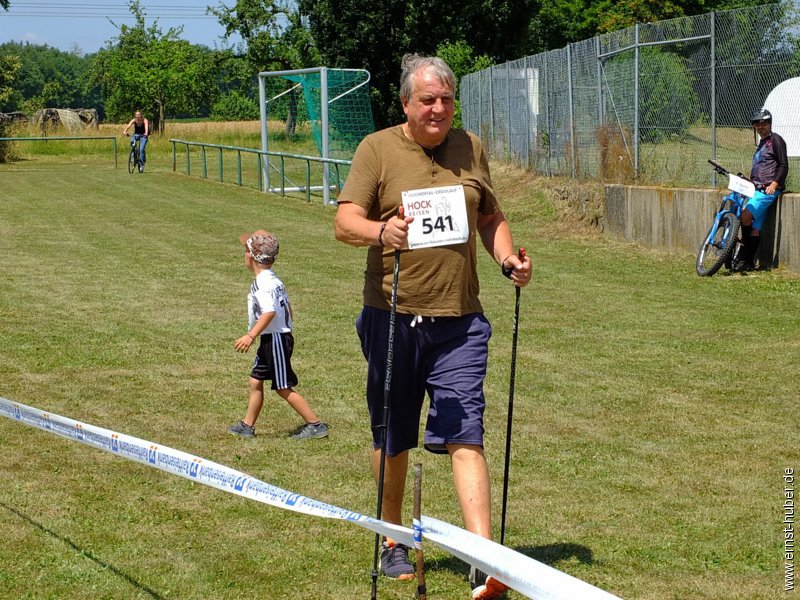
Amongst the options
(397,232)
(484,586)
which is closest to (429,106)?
(397,232)

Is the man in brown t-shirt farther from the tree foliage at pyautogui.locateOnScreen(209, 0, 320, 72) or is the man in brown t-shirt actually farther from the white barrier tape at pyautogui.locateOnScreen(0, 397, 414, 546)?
the tree foliage at pyautogui.locateOnScreen(209, 0, 320, 72)

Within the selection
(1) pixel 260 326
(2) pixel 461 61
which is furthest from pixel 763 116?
(2) pixel 461 61

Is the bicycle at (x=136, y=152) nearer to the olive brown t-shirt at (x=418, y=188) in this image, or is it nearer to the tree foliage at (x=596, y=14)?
the tree foliage at (x=596, y=14)

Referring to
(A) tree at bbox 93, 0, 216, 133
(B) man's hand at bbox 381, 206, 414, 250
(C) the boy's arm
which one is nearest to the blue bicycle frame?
(C) the boy's arm

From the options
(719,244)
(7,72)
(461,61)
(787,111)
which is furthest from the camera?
(7,72)

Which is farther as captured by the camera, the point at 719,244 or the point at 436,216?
the point at 719,244

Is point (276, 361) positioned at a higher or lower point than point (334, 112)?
lower

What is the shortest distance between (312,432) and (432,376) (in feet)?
8.82

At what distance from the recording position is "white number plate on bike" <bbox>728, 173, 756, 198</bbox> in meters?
14.1

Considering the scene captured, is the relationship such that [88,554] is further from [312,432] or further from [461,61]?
[461,61]

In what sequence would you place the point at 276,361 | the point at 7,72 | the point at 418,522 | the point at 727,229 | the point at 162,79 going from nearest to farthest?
the point at 418,522 → the point at 276,361 → the point at 727,229 → the point at 7,72 → the point at 162,79

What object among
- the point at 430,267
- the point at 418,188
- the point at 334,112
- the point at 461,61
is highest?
the point at 461,61

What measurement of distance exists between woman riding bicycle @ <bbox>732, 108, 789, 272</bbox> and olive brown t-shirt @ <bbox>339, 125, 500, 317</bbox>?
33.6 feet

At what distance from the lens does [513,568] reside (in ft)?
11.3
